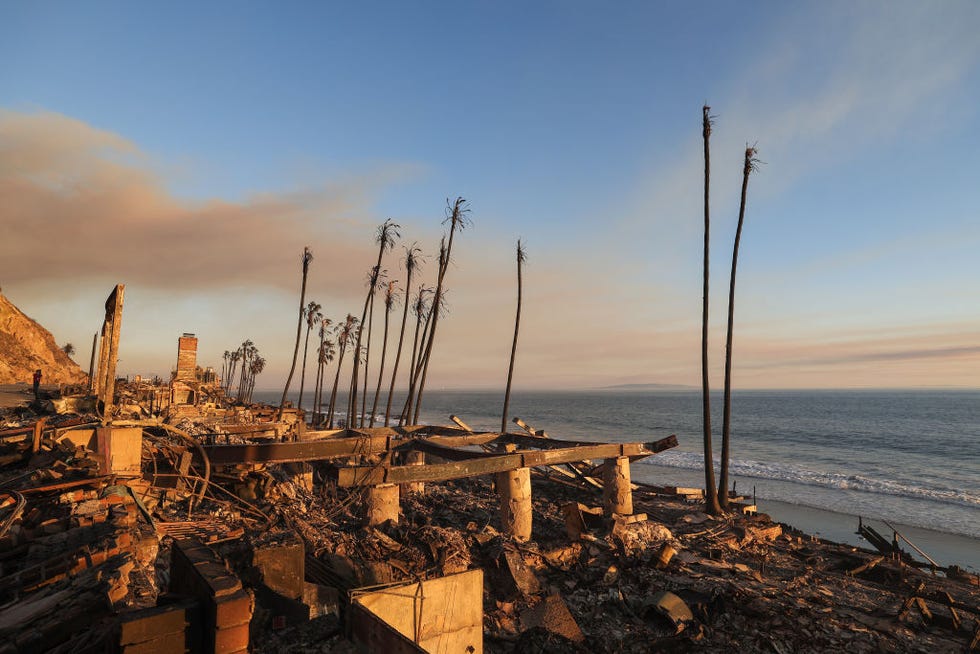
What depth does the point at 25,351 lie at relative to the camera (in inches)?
2847

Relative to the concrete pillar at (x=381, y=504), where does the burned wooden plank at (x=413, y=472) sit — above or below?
above

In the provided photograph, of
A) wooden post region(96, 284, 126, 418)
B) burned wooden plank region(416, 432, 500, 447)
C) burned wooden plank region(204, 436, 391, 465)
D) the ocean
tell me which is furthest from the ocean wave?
wooden post region(96, 284, 126, 418)

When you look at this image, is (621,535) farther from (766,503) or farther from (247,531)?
(766,503)

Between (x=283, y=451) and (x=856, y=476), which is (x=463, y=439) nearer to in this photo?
(x=283, y=451)

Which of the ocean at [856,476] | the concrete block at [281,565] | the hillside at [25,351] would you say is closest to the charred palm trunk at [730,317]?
the ocean at [856,476]

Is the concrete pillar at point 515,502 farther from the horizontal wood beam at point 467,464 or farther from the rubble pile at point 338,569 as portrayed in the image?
the rubble pile at point 338,569

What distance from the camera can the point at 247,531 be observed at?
898 cm

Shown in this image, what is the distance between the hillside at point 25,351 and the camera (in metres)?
67.4

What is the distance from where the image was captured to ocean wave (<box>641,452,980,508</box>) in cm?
3186

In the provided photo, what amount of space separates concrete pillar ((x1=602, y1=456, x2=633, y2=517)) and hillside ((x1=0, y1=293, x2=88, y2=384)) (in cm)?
7854

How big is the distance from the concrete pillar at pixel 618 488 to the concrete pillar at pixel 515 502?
3.23 metres

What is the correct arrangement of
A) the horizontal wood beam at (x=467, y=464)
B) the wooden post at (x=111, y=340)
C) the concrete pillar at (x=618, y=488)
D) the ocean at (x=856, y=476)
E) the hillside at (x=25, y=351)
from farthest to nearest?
the hillside at (x=25, y=351) → the ocean at (x=856, y=476) → the concrete pillar at (x=618, y=488) → the horizontal wood beam at (x=467, y=464) → the wooden post at (x=111, y=340)

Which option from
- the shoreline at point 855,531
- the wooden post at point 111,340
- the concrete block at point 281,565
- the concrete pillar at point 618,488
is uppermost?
the wooden post at point 111,340

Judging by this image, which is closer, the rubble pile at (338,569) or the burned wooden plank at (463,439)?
the rubble pile at (338,569)
